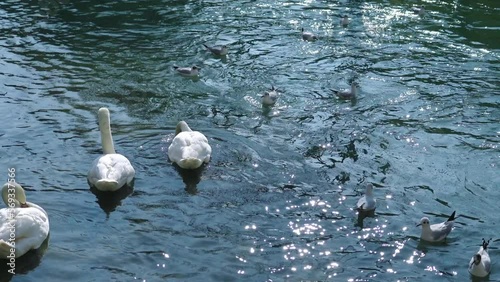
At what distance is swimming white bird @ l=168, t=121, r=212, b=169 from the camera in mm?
15430

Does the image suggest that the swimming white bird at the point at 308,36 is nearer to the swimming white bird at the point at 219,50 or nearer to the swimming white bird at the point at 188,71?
the swimming white bird at the point at 219,50

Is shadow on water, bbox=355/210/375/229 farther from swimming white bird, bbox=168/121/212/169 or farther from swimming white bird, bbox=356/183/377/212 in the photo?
swimming white bird, bbox=168/121/212/169

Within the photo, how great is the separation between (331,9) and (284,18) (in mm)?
2773

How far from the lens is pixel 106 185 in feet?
47.0

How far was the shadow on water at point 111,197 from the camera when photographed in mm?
14148

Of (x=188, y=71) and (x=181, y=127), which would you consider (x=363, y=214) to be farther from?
(x=188, y=71)

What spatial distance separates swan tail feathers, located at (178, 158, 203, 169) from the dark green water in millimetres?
414

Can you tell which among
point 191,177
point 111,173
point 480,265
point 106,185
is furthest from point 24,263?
point 480,265

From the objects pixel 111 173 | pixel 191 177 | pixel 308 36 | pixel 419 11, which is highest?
pixel 111 173

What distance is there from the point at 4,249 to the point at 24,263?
45cm

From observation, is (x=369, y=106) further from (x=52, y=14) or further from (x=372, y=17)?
(x=52, y=14)

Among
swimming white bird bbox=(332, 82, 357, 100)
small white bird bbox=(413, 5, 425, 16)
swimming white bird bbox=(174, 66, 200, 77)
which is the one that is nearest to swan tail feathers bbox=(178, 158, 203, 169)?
swimming white bird bbox=(332, 82, 357, 100)

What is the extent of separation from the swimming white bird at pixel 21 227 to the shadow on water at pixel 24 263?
107 millimetres

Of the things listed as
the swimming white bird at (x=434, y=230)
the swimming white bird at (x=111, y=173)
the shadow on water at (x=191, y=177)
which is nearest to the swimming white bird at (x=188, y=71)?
the shadow on water at (x=191, y=177)
